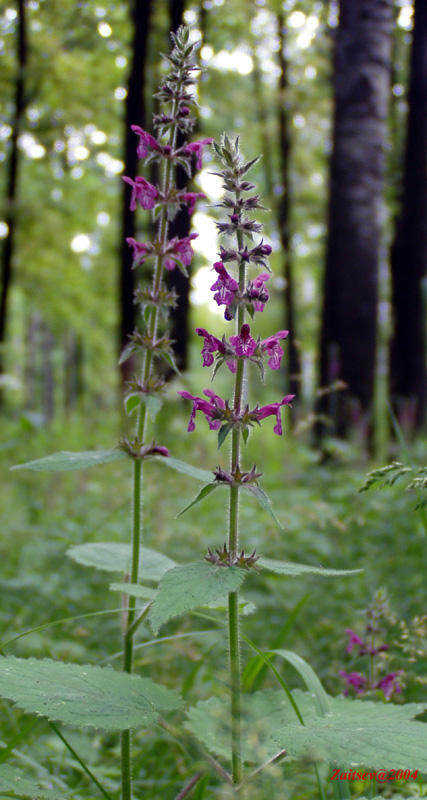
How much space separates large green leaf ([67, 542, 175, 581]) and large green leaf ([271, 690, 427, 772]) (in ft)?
2.26

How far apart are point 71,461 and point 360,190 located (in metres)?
5.86

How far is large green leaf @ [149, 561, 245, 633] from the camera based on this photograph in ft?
3.69

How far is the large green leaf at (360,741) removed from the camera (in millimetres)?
1090

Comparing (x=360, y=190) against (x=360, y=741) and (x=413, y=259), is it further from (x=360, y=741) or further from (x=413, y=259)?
(x=360, y=741)

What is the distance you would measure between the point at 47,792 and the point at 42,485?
14.1 feet

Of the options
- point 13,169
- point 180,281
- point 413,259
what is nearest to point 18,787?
point 180,281

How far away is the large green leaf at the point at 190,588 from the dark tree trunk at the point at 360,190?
5.49 meters

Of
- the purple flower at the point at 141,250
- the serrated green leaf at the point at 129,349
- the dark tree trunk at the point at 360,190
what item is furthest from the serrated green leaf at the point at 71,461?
the dark tree trunk at the point at 360,190

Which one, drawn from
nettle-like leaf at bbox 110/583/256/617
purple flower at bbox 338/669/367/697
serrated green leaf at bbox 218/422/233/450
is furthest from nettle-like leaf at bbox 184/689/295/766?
serrated green leaf at bbox 218/422/233/450

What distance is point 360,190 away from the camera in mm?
6672

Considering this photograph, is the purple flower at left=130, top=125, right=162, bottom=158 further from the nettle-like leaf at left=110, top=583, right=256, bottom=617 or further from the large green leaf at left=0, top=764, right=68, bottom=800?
the large green leaf at left=0, top=764, right=68, bottom=800

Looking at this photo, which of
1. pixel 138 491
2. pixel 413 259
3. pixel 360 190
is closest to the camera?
pixel 138 491

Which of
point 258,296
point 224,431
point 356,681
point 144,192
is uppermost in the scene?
point 144,192

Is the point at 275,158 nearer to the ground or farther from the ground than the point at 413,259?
farther from the ground
